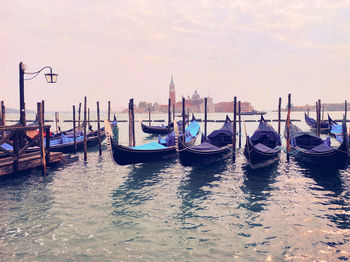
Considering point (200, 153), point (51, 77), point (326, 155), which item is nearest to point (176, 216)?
point (200, 153)

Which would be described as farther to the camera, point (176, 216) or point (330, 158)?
point (330, 158)

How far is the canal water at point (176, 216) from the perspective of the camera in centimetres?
411

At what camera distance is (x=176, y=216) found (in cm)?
548

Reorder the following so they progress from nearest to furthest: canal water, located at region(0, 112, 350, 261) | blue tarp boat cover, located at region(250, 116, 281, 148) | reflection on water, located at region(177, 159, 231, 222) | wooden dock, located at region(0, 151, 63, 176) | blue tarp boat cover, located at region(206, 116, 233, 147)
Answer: canal water, located at region(0, 112, 350, 261) < reflection on water, located at region(177, 159, 231, 222) < wooden dock, located at region(0, 151, 63, 176) < blue tarp boat cover, located at region(250, 116, 281, 148) < blue tarp boat cover, located at region(206, 116, 233, 147)

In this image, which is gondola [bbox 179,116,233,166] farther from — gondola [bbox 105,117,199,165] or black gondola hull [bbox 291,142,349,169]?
black gondola hull [bbox 291,142,349,169]

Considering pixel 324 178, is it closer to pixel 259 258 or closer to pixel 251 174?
pixel 251 174

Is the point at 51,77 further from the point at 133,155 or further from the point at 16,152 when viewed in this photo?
the point at 133,155

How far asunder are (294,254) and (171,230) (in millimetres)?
2116

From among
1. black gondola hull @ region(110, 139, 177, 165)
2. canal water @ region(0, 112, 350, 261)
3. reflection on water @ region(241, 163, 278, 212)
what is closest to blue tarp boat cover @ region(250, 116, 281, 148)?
reflection on water @ region(241, 163, 278, 212)

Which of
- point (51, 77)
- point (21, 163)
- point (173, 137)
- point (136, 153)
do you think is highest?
point (51, 77)

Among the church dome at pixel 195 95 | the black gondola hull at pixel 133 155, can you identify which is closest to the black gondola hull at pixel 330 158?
the black gondola hull at pixel 133 155

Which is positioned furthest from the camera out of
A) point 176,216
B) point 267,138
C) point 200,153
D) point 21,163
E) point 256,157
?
point 267,138

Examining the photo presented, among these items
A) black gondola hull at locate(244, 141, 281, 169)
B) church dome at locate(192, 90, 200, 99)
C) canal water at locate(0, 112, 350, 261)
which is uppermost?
church dome at locate(192, 90, 200, 99)

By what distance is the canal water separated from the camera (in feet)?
13.5
